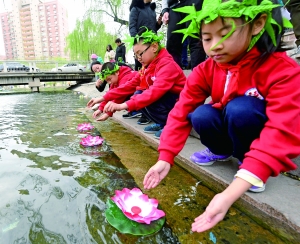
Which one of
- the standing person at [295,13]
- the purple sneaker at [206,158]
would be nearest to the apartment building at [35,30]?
the standing person at [295,13]

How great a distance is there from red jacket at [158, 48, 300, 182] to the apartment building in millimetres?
80105

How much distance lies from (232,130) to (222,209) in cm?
69

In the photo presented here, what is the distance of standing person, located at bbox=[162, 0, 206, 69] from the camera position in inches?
106

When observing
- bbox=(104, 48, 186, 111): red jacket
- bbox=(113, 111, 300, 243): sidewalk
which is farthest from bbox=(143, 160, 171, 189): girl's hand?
bbox=(104, 48, 186, 111): red jacket

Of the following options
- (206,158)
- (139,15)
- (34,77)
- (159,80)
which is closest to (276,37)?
(206,158)

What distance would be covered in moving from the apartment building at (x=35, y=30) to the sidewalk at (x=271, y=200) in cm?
8016

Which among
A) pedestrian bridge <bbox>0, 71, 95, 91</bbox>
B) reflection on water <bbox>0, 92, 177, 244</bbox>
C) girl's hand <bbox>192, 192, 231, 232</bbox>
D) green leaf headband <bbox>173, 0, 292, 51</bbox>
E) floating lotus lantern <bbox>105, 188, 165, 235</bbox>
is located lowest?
pedestrian bridge <bbox>0, 71, 95, 91</bbox>

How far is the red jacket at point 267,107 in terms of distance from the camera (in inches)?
30.8

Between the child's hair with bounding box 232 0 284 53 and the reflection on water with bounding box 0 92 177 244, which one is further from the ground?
the child's hair with bounding box 232 0 284 53

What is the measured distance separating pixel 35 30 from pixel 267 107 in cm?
8611

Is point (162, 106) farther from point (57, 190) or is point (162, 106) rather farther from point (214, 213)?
point (214, 213)

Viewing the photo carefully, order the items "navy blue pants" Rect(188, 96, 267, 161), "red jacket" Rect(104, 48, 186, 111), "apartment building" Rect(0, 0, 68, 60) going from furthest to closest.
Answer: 1. "apartment building" Rect(0, 0, 68, 60)
2. "red jacket" Rect(104, 48, 186, 111)
3. "navy blue pants" Rect(188, 96, 267, 161)

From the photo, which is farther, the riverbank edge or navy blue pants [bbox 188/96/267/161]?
navy blue pants [bbox 188/96/267/161]

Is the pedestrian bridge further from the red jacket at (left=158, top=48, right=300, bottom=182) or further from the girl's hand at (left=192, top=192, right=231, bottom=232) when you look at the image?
the girl's hand at (left=192, top=192, right=231, bottom=232)
